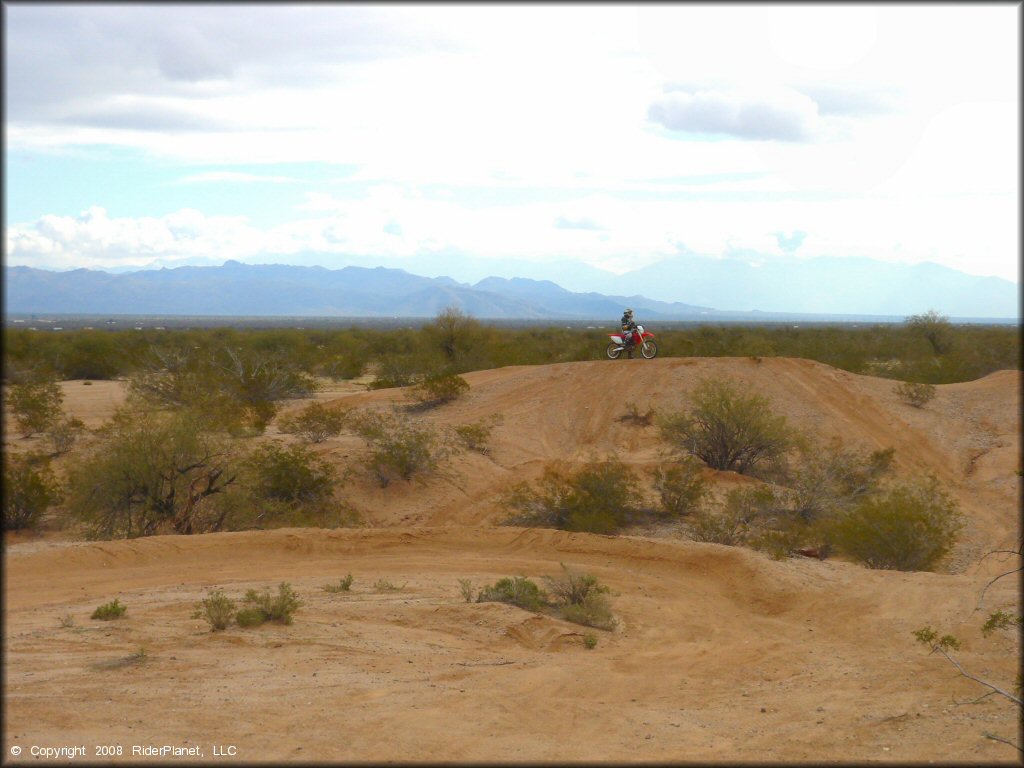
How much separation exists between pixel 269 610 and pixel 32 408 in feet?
66.1

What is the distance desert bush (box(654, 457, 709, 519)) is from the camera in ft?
65.3

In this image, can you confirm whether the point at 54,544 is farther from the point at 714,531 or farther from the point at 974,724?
the point at 974,724

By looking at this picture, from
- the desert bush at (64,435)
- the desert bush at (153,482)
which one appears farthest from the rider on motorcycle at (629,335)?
the desert bush at (64,435)

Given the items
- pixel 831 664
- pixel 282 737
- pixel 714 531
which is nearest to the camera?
pixel 282 737

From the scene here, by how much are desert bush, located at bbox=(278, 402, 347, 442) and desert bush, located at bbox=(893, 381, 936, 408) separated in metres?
19.2

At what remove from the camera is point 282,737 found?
24.9ft

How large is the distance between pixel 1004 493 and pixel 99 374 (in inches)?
1757

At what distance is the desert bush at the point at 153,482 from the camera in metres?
17.8

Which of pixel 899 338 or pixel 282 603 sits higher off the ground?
pixel 899 338

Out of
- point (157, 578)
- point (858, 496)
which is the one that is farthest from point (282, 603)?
point (858, 496)

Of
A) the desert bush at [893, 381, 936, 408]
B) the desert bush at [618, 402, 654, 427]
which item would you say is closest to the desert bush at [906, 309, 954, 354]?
the desert bush at [893, 381, 936, 408]

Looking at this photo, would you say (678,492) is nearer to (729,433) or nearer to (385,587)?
(729,433)

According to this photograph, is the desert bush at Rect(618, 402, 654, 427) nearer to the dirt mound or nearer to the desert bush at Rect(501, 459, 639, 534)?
the desert bush at Rect(501, 459, 639, 534)

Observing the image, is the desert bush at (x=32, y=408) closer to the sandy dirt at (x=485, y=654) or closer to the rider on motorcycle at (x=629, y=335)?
the sandy dirt at (x=485, y=654)
